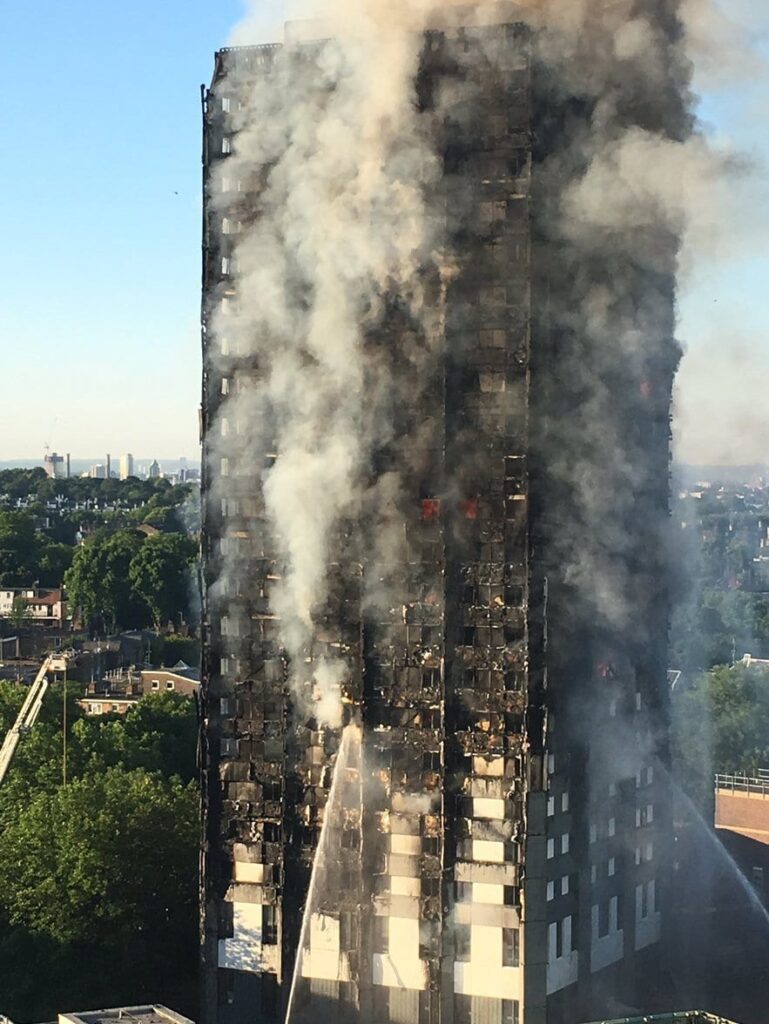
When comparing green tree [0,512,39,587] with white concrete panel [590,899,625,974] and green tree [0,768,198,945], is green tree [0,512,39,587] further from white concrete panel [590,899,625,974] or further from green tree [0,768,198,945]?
white concrete panel [590,899,625,974]

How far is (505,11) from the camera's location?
25.9 metres

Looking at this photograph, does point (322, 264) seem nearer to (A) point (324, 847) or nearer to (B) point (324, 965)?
(A) point (324, 847)

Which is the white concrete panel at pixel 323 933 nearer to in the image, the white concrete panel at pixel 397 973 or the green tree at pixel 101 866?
the white concrete panel at pixel 397 973

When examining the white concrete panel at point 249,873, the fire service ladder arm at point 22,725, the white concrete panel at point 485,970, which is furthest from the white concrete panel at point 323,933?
the fire service ladder arm at point 22,725

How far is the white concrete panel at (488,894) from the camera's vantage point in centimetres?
2564

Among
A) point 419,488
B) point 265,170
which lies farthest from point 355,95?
point 419,488

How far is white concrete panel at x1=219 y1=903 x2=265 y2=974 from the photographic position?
88.5ft

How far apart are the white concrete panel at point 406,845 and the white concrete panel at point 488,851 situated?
0.99m

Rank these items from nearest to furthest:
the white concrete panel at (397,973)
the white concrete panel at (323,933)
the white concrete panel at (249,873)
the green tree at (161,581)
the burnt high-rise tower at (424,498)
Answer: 1. the burnt high-rise tower at (424,498)
2. the white concrete panel at (397,973)
3. the white concrete panel at (323,933)
4. the white concrete panel at (249,873)
5. the green tree at (161,581)

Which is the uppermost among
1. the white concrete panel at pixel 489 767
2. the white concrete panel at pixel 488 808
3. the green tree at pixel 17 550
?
the green tree at pixel 17 550

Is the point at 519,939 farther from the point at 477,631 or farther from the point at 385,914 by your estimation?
the point at 477,631

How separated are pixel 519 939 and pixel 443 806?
8.38 ft

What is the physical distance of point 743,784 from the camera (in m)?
43.4

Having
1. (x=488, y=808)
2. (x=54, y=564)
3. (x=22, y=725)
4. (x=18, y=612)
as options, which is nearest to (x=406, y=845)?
(x=488, y=808)
